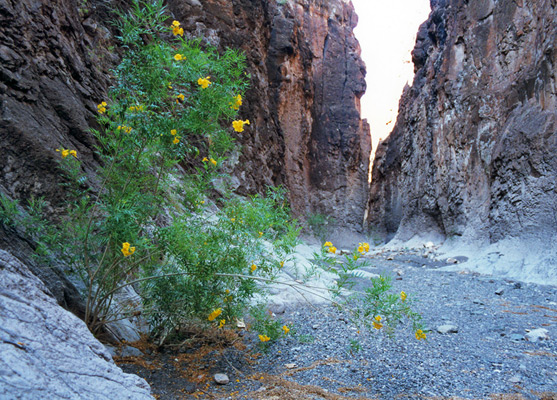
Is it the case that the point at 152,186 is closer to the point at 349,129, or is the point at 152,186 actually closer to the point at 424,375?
the point at 424,375

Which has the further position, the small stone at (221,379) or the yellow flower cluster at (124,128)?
the small stone at (221,379)

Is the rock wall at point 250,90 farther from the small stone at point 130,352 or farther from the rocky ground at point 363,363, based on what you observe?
the rocky ground at point 363,363

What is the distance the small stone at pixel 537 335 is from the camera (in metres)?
3.81

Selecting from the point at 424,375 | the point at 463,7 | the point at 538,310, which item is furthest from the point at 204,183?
the point at 463,7

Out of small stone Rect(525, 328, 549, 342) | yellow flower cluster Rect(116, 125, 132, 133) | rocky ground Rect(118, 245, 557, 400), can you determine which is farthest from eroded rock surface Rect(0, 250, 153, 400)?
small stone Rect(525, 328, 549, 342)

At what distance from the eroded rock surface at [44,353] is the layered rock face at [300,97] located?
13.4m

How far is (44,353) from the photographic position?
4.60ft

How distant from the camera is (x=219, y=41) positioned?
585 inches

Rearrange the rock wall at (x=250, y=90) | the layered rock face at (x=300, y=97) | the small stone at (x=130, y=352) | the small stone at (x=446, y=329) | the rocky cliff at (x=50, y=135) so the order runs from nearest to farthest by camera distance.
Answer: the rocky cliff at (x=50, y=135), the small stone at (x=130, y=352), the rock wall at (x=250, y=90), the small stone at (x=446, y=329), the layered rock face at (x=300, y=97)

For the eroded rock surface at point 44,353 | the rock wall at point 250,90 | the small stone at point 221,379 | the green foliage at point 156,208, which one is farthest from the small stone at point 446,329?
the rock wall at point 250,90

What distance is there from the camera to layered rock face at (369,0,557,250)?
977 centimetres

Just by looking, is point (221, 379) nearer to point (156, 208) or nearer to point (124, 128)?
point (156, 208)

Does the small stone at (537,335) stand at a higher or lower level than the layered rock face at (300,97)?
lower

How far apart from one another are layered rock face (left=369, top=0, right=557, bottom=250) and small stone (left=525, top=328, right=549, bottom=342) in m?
5.75
